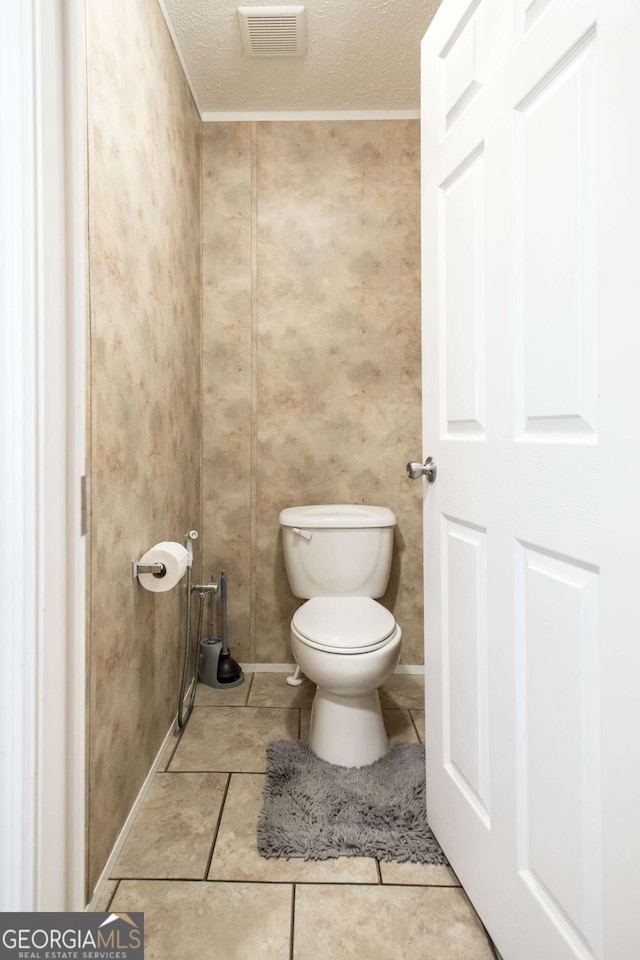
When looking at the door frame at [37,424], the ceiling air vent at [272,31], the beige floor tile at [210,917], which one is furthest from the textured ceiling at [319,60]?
the beige floor tile at [210,917]

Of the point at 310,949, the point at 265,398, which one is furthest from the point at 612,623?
the point at 265,398

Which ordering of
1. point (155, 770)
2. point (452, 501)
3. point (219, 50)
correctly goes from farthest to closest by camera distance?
point (219, 50), point (155, 770), point (452, 501)

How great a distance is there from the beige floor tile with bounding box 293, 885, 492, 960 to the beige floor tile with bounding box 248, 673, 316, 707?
897 mm

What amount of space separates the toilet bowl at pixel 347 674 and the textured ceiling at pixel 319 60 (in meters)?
2.01

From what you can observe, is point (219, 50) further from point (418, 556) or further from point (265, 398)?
point (418, 556)

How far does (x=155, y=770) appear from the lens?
165 centimetres

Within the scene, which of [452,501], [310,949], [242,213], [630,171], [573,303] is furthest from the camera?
[242,213]

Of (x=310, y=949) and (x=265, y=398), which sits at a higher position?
(x=265, y=398)

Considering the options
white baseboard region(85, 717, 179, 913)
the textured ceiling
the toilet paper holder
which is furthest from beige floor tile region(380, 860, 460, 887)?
the textured ceiling

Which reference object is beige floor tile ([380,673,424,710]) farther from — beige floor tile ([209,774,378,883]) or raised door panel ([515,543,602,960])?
raised door panel ([515,543,602,960])

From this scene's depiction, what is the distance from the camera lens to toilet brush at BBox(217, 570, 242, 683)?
224cm

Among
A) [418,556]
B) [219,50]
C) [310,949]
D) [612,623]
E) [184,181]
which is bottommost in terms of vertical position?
[310,949]

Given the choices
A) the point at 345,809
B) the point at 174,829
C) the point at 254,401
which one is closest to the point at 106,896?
the point at 174,829

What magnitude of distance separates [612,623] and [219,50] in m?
2.26
